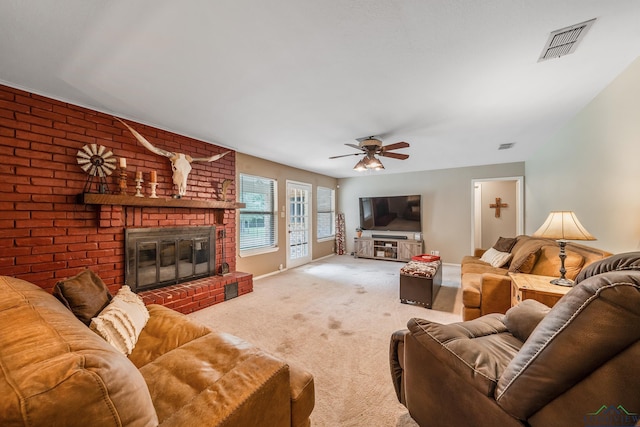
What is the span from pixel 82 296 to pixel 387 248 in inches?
231

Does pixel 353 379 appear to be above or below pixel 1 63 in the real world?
below

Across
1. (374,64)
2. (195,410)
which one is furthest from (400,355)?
(374,64)

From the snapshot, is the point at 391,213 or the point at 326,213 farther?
the point at 326,213

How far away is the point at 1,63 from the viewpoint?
1.86 metres

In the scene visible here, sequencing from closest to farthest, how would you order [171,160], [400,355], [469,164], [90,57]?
[400,355], [90,57], [171,160], [469,164]

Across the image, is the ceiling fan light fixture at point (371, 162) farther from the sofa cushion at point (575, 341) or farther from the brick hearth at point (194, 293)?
the sofa cushion at point (575, 341)

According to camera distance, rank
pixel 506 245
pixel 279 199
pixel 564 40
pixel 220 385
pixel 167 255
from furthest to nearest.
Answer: pixel 279 199, pixel 506 245, pixel 167 255, pixel 564 40, pixel 220 385

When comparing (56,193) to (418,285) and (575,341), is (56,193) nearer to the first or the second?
(575,341)

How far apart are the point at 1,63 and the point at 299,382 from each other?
306 cm

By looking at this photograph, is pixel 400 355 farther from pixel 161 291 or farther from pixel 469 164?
pixel 469 164

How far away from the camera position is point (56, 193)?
7.98ft

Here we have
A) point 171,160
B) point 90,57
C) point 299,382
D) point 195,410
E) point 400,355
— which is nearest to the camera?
point 195,410

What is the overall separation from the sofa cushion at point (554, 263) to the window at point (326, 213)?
4.66m

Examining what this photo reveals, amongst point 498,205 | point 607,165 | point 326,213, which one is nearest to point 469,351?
point 607,165
